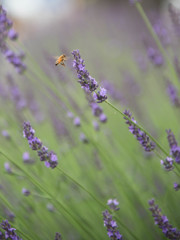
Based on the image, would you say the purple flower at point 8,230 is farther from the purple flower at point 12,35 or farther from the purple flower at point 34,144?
the purple flower at point 12,35

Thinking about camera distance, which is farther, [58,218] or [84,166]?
[84,166]

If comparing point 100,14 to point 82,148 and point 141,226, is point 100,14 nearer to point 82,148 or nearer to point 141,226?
point 82,148

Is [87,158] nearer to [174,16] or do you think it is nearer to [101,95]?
[174,16]

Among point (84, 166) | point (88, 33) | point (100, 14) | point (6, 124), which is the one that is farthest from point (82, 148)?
point (100, 14)

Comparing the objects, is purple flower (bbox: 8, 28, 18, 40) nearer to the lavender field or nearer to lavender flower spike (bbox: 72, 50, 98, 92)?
the lavender field

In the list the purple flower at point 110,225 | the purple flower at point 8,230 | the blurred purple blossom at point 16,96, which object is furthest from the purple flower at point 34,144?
the blurred purple blossom at point 16,96

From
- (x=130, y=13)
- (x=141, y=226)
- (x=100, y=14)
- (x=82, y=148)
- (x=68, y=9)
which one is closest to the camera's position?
(x=141, y=226)

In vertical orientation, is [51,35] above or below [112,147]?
above
